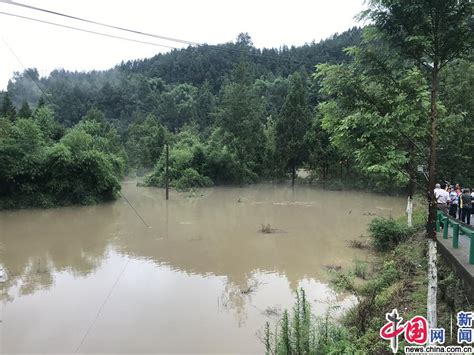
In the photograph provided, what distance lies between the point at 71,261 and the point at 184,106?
60.5 meters

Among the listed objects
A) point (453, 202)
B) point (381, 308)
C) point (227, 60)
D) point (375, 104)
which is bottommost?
point (381, 308)

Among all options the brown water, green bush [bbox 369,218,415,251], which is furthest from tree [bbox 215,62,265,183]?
green bush [bbox 369,218,415,251]

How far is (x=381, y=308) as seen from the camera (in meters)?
7.36

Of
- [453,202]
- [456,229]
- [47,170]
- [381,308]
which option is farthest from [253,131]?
[381,308]

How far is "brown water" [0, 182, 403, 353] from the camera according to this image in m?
7.82

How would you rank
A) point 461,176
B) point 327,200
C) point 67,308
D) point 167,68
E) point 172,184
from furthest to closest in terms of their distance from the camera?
point 167,68
point 172,184
point 327,200
point 461,176
point 67,308

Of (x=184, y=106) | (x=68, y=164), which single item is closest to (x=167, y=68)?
(x=184, y=106)

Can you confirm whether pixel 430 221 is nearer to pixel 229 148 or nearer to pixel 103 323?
pixel 103 323

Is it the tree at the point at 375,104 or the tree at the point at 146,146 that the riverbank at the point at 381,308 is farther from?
the tree at the point at 146,146

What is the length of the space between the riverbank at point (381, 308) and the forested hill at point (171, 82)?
5069cm

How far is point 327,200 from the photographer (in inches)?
1113

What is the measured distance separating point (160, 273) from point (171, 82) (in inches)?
3434

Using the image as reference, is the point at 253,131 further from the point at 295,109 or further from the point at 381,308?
the point at 381,308

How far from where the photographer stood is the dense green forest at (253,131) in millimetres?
5836
